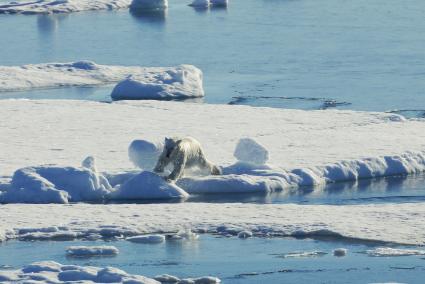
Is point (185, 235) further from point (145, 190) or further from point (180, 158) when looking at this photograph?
point (180, 158)

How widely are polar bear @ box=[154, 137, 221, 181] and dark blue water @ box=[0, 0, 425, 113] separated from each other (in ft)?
22.6

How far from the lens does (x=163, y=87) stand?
974 inches

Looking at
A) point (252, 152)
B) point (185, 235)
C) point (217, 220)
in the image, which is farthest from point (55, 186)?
point (252, 152)

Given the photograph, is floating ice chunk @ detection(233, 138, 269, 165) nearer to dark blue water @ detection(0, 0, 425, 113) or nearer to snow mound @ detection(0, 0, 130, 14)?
dark blue water @ detection(0, 0, 425, 113)

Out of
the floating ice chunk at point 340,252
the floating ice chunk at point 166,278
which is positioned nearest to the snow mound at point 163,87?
the floating ice chunk at point 340,252

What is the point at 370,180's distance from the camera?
16.6 meters

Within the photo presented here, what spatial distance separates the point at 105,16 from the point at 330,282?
30.1 m

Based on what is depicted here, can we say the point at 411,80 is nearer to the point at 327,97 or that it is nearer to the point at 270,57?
the point at 327,97

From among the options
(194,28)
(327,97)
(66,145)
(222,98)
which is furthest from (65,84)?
(194,28)

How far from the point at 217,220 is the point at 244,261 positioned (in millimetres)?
1656

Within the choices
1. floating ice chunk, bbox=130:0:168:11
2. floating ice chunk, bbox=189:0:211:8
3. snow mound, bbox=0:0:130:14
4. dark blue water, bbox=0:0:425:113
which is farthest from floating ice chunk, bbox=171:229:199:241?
floating ice chunk, bbox=189:0:211:8

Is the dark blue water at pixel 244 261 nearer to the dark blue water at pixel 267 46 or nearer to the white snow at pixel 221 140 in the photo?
the white snow at pixel 221 140

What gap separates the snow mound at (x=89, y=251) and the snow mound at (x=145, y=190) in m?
2.76

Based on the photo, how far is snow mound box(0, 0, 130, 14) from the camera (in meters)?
41.6
